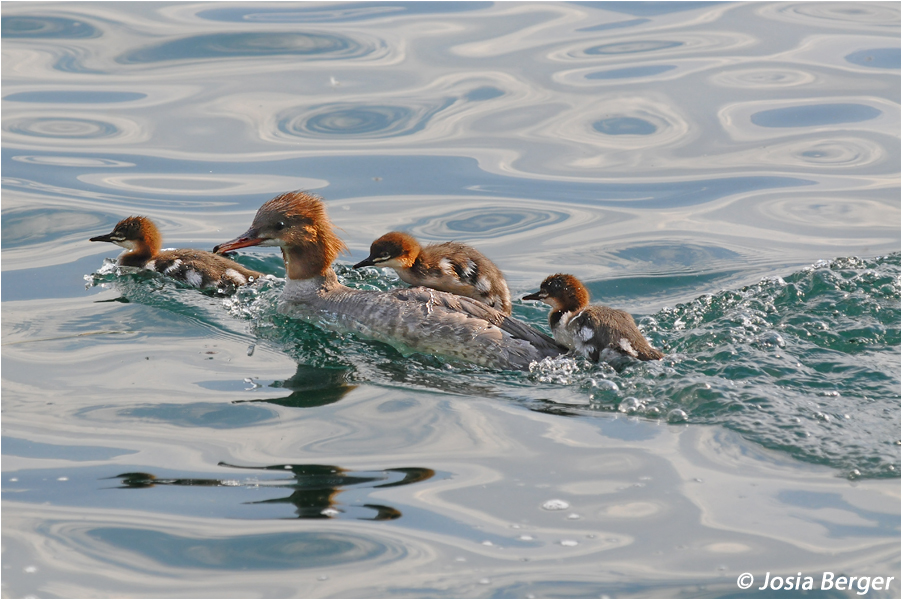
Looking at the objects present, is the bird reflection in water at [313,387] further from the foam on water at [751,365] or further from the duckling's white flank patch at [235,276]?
the duckling's white flank patch at [235,276]

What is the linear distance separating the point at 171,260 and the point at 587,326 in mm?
3811

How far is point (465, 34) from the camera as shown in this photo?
13938 mm

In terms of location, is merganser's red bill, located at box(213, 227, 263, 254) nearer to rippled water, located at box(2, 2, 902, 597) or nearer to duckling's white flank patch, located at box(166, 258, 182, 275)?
rippled water, located at box(2, 2, 902, 597)

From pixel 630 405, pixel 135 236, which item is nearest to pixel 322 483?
pixel 630 405

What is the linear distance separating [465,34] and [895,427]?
9855 mm

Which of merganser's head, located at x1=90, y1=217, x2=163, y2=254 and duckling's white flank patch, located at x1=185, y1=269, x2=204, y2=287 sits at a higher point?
merganser's head, located at x1=90, y1=217, x2=163, y2=254

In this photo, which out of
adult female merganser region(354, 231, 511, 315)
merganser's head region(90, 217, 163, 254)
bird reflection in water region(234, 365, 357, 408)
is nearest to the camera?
bird reflection in water region(234, 365, 357, 408)

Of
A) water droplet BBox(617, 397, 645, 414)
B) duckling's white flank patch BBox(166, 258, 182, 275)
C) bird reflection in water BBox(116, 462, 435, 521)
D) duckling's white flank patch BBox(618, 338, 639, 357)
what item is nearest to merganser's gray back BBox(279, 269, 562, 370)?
duckling's white flank patch BBox(618, 338, 639, 357)

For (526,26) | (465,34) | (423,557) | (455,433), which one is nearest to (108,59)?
(465,34)

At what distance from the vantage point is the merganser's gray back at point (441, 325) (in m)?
6.70

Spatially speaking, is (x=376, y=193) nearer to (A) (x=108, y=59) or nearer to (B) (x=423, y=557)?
(A) (x=108, y=59)

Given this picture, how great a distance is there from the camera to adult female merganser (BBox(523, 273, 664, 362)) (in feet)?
20.9

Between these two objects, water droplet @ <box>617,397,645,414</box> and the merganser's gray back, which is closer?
water droplet @ <box>617,397,645,414</box>

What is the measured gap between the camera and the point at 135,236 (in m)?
8.55
